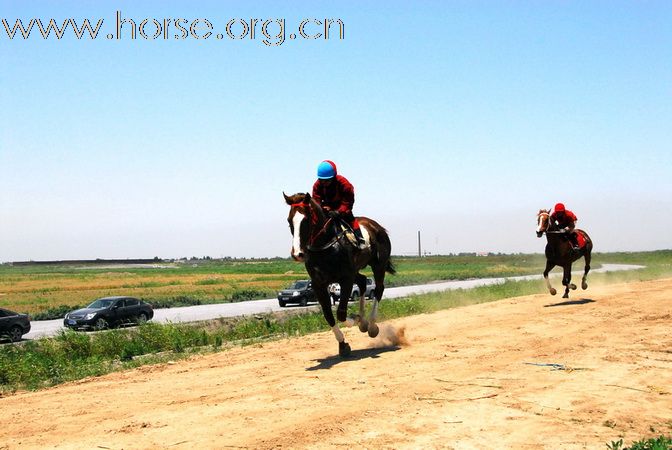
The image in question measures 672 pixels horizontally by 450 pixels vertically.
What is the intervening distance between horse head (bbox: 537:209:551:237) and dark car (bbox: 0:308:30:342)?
21451mm

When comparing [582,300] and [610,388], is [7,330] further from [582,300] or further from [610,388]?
[610,388]

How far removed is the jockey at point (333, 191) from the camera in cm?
1199

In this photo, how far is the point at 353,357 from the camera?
12078mm

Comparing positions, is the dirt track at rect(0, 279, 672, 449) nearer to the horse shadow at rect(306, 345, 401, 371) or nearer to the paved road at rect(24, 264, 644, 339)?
the horse shadow at rect(306, 345, 401, 371)

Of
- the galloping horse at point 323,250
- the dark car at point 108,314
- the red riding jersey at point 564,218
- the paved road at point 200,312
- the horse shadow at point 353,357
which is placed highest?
the red riding jersey at point 564,218

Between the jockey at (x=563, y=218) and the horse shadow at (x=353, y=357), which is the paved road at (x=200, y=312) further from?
the horse shadow at (x=353, y=357)

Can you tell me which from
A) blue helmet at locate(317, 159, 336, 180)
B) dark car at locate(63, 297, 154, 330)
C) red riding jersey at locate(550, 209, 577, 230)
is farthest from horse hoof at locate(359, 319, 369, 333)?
dark car at locate(63, 297, 154, 330)

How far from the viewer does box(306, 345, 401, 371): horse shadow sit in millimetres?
11175

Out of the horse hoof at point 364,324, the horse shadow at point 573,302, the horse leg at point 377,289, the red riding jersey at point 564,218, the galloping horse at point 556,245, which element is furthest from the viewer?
the red riding jersey at point 564,218

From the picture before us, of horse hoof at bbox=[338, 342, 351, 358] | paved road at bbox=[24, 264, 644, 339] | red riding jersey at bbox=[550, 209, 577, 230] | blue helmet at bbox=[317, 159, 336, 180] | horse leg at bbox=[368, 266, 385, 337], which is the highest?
blue helmet at bbox=[317, 159, 336, 180]

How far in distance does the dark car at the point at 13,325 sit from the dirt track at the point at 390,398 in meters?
18.5

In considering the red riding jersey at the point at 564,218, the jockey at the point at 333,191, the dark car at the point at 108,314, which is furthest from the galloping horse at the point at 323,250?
the dark car at the point at 108,314

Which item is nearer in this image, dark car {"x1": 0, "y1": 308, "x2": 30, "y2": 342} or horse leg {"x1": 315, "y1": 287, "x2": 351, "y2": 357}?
horse leg {"x1": 315, "y1": 287, "x2": 351, "y2": 357}

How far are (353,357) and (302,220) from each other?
2.79 metres
